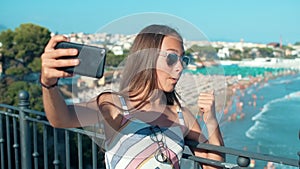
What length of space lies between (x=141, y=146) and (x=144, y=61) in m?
0.34

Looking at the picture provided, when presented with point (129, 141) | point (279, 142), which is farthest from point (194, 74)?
point (279, 142)

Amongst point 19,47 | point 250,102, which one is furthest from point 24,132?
point 250,102

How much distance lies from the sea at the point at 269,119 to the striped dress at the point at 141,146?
59.3 ft

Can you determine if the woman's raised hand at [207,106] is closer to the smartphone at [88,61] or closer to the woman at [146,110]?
the woman at [146,110]

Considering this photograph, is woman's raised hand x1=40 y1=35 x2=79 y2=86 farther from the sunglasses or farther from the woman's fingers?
the sunglasses

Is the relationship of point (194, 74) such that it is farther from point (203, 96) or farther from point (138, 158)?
point (138, 158)

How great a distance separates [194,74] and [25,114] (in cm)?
215

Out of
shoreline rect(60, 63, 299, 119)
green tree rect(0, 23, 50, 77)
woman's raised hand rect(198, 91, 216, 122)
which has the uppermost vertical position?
shoreline rect(60, 63, 299, 119)

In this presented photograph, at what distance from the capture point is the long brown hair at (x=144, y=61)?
1.31 metres

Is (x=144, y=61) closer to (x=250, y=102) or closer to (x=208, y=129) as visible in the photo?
(x=208, y=129)

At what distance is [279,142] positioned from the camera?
34.9 m

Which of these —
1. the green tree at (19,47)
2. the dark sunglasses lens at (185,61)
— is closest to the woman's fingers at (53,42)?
the dark sunglasses lens at (185,61)

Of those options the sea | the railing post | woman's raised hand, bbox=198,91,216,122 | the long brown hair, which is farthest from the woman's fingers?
the sea

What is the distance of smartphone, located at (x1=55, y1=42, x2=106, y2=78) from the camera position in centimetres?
101
